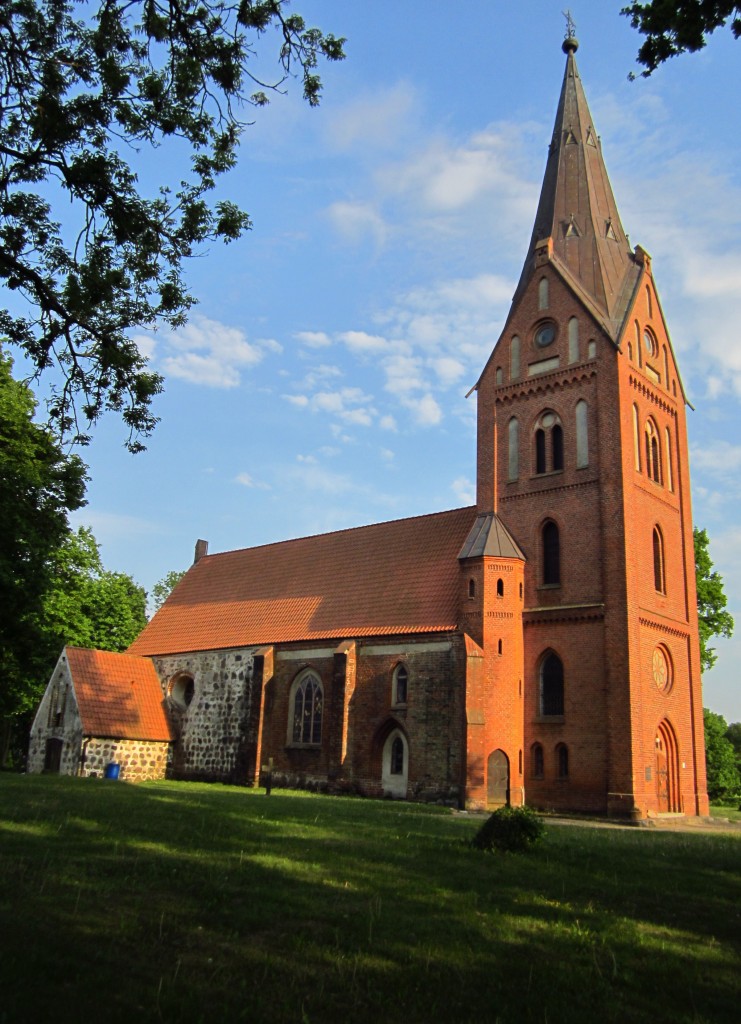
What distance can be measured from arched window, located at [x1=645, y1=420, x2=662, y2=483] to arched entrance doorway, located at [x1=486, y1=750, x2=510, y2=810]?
1088cm

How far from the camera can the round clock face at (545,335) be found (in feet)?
106

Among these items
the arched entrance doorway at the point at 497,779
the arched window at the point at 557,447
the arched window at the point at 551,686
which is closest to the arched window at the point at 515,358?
the arched window at the point at 557,447

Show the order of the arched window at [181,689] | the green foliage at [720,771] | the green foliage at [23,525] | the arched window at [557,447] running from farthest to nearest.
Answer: the green foliage at [720,771], the arched window at [181,689], the arched window at [557,447], the green foliage at [23,525]

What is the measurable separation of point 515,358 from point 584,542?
7.97 m

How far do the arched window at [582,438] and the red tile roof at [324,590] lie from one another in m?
5.14

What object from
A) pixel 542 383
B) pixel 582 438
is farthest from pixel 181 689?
pixel 582 438

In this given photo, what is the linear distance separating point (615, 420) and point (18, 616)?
19.3 meters

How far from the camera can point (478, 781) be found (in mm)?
26922

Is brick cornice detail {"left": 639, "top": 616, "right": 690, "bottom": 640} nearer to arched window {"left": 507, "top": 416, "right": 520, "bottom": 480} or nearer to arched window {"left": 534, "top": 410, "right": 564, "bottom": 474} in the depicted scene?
arched window {"left": 534, "top": 410, "right": 564, "bottom": 474}

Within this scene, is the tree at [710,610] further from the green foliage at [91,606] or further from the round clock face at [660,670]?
the green foliage at [91,606]

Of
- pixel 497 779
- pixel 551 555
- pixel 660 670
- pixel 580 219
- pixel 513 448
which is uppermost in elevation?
pixel 580 219

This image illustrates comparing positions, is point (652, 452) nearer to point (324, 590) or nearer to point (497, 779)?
point (497, 779)

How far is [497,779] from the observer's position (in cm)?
2778

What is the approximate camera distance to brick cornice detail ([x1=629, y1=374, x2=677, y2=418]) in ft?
102
